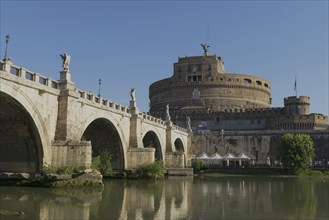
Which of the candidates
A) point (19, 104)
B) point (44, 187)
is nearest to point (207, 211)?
point (44, 187)

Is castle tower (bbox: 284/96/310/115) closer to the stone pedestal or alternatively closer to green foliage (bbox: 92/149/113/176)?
green foliage (bbox: 92/149/113/176)

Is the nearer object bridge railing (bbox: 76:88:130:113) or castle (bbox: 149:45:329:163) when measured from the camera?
bridge railing (bbox: 76:88:130:113)

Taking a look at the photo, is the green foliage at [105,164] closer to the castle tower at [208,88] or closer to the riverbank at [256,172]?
the riverbank at [256,172]

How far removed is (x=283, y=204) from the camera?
23328 millimetres

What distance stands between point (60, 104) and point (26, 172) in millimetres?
5465

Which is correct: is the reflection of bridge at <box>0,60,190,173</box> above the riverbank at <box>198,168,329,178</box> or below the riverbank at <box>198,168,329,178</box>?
above

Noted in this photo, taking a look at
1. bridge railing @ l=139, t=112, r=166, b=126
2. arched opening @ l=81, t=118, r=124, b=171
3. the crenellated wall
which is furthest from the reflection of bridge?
the crenellated wall

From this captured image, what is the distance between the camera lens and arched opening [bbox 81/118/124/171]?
40844mm

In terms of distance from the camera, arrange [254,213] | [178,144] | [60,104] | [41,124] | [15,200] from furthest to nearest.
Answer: [178,144], [60,104], [41,124], [15,200], [254,213]

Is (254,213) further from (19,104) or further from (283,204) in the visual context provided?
(19,104)

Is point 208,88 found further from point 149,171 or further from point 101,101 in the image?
point 101,101

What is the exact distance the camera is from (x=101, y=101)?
36188 millimetres

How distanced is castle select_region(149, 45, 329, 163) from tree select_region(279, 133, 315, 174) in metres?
16.1

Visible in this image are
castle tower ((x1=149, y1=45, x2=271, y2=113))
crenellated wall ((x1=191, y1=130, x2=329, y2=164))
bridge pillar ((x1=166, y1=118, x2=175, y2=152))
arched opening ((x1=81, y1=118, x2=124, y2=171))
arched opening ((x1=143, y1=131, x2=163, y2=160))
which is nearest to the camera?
arched opening ((x1=81, y1=118, x2=124, y2=171))
